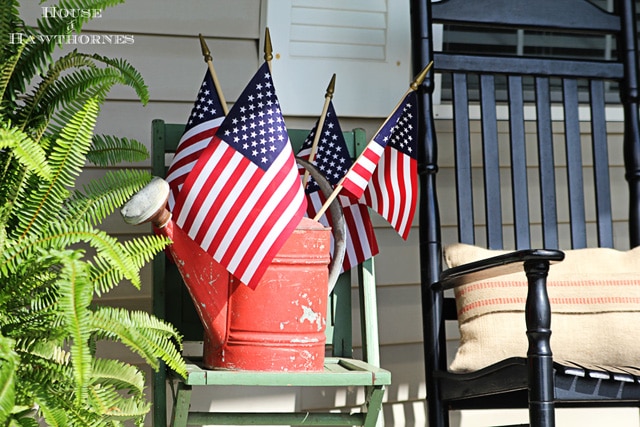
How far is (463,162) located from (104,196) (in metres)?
0.87

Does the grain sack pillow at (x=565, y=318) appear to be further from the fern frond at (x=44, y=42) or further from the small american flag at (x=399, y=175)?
the fern frond at (x=44, y=42)

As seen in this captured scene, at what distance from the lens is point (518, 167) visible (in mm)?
2023

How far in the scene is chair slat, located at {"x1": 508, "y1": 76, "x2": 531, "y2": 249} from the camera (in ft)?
6.56

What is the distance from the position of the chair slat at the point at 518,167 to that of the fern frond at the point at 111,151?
0.87 m

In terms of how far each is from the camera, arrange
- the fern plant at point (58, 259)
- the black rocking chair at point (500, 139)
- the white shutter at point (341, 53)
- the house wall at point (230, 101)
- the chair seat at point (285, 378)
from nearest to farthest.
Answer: the fern plant at point (58, 259) < the chair seat at point (285, 378) < the black rocking chair at point (500, 139) < the house wall at point (230, 101) < the white shutter at point (341, 53)

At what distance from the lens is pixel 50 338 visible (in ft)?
4.44

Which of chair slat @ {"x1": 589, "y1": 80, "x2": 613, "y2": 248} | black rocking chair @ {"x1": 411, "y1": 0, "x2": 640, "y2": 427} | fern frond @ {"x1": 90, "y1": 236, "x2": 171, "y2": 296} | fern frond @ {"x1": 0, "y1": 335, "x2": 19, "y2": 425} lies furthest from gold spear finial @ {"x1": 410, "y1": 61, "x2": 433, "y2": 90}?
fern frond @ {"x1": 0, "y1": 335, "x2": 19, "y2": 425}

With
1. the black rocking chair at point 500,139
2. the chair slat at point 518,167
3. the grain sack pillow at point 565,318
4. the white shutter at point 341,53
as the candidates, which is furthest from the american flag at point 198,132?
the chair slat at point 518,167

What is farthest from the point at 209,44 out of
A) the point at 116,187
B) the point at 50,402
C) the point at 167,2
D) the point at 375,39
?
the point at 50,402

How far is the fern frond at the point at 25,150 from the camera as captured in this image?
1286mm

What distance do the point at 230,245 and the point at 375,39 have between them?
0.86 m

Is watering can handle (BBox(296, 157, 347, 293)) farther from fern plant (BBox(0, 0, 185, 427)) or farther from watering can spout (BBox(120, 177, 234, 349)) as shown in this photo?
fern plant (BBox(0, 0, 185, 427))

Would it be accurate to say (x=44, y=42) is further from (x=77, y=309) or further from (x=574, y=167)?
(x=574, y=167)

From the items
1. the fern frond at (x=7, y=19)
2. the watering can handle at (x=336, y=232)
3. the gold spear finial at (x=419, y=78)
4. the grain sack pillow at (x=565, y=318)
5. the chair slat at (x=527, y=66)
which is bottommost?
the grain sack pillow at (x=565, y=318)
